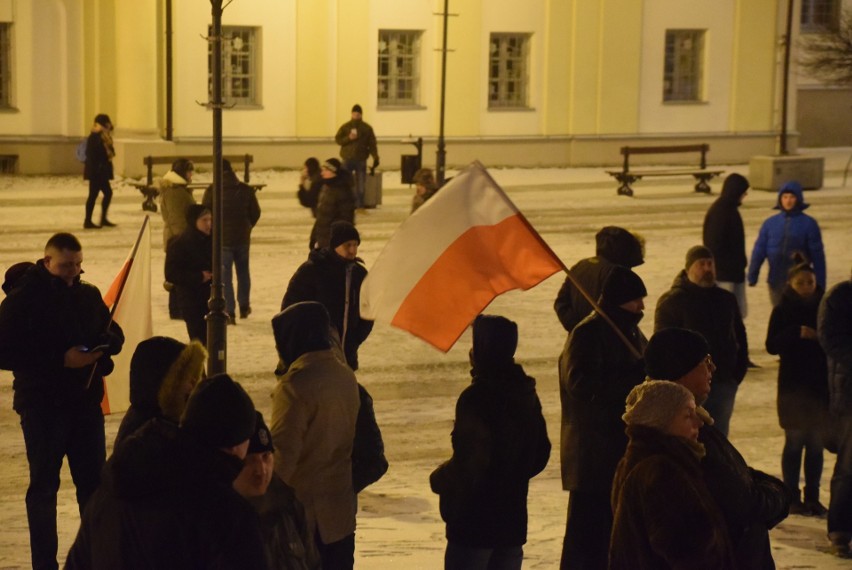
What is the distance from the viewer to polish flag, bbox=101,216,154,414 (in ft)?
29.4

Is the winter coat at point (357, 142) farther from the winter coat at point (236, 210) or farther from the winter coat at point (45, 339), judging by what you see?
the winter coat at point (45, 339)

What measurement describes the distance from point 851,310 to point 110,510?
5366 mm

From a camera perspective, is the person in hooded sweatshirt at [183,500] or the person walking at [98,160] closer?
the person in hooded sweatshirt at [183,500]

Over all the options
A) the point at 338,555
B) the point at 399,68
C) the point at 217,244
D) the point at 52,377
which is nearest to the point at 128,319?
the point at 217,244

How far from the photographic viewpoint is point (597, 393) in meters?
7.59

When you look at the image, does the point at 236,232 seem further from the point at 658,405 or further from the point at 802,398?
the point at 658,405

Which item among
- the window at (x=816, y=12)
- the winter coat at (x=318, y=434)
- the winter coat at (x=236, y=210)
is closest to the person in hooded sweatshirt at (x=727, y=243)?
the winter coat at (x=236, y=210)

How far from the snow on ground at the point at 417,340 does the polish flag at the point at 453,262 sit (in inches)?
50.9

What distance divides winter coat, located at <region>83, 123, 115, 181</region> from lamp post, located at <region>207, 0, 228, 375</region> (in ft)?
39.6

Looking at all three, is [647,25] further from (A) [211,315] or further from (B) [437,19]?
(A) [211,315]

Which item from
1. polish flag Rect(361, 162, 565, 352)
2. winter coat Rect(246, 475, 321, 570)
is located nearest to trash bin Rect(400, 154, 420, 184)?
polish flag Rect(361, 162, 565, 352)

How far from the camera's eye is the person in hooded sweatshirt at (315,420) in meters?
6.54

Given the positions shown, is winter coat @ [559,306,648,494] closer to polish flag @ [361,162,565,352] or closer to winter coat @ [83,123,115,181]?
polish flag @ [361,162,565,352]

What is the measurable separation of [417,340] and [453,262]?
22.2 ft
